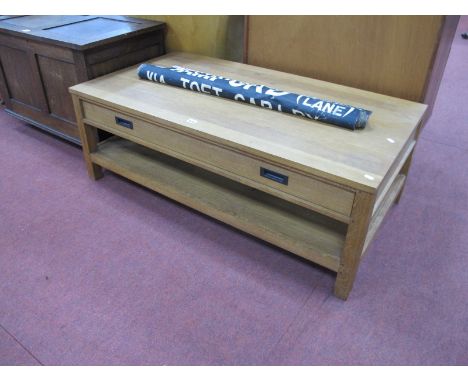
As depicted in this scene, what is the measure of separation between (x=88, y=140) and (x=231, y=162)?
728 millimetres

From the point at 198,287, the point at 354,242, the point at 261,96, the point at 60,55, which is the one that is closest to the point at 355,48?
the point at 261,96

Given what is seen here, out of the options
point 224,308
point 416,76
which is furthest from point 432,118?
point 224,308

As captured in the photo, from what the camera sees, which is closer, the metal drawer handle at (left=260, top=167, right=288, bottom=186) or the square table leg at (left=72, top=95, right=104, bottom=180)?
the metal drawer handle at (left=260, top=167, right=288, bottom=186)

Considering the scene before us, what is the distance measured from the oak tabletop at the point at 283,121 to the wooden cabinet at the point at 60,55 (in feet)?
0.35

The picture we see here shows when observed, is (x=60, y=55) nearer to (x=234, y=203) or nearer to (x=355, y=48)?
(x=234, y=203)

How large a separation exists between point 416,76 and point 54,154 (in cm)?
162

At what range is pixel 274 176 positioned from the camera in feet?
3.85

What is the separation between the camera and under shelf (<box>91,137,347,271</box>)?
1283mm

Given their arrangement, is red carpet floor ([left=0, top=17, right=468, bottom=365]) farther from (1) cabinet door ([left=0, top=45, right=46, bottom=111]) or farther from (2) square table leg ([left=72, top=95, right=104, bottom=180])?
(1) cabinet door ([left=0, top=45, right=46, bottom=111])

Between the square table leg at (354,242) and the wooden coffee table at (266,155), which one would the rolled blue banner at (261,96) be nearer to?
the wooden coffee table at (266,155)

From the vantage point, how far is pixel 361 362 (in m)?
1.08

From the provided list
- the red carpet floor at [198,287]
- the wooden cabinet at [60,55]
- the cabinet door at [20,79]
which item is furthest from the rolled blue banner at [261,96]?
the cabinet door at [20,79]

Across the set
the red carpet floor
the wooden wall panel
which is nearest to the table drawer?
the red carpet floor

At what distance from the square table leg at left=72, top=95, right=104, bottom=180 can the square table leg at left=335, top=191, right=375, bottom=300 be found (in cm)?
109
